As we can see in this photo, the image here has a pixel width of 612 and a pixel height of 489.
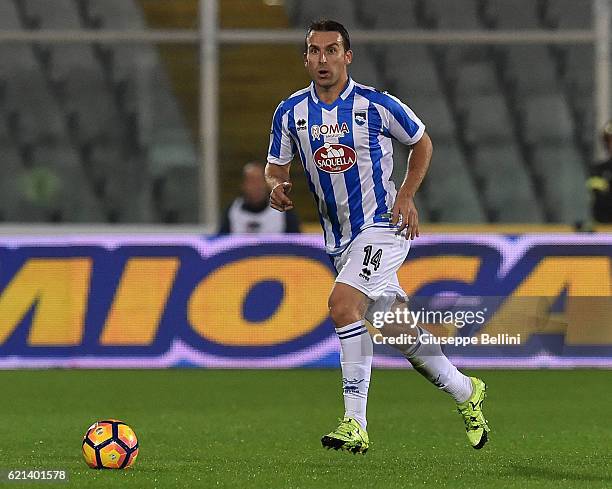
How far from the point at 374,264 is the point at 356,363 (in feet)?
1.48

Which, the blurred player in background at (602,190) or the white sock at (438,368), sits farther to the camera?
the blurred player in background at (602,190)

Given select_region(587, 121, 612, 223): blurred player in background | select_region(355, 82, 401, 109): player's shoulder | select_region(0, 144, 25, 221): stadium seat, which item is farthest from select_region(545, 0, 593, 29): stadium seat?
select_region(355, 82, 401, 109): player's shoulder

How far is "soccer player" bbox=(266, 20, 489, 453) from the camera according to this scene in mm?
6480

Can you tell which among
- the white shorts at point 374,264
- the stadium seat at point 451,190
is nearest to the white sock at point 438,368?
the white shorts at point 374,264

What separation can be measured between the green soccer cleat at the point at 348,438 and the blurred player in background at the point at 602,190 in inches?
284

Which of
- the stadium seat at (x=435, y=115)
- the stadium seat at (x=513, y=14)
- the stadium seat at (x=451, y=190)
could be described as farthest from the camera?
the stadium seat at (x=435, y=115)

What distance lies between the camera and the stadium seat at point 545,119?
52.0 feet

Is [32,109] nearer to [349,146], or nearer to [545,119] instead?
[545,119]

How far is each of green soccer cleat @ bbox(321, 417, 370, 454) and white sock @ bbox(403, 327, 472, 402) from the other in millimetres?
525

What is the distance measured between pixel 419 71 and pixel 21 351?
21.0 feet

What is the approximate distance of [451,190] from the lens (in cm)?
1573

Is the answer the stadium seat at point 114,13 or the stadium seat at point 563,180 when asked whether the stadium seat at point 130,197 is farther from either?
the stadium seat at point 563,180

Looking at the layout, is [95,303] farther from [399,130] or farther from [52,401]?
[399,130]

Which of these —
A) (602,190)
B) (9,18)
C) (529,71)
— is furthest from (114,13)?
(602,190)
